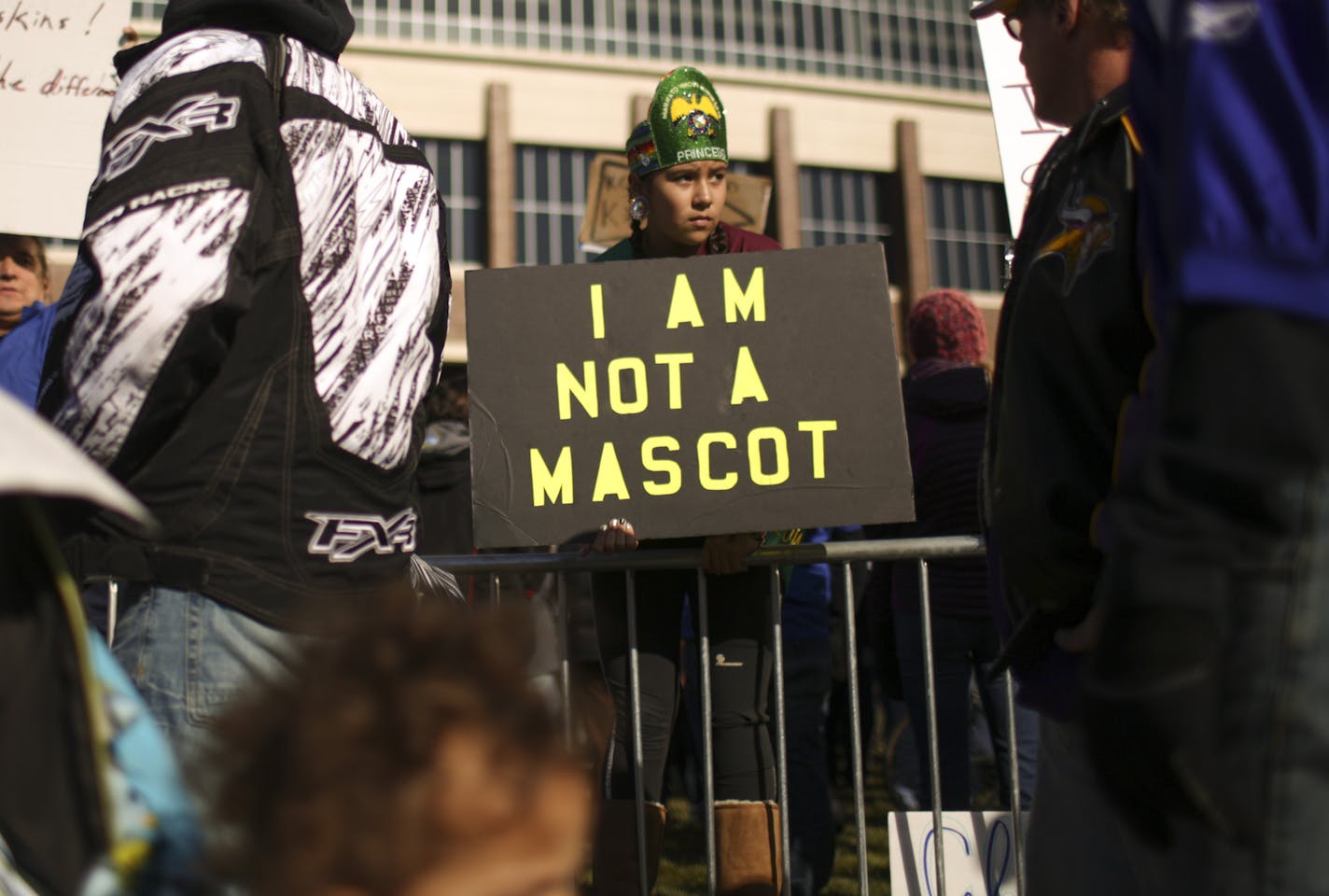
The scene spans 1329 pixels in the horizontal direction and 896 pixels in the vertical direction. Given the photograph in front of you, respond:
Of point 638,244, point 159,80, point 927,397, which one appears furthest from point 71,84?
point 927,397

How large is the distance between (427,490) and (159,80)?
11.2 feet

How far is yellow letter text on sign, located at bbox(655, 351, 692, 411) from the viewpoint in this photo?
11.1 feet

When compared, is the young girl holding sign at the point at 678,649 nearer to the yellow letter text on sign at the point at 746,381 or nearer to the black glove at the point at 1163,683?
the yellow letter text on sign at the point at 746,381

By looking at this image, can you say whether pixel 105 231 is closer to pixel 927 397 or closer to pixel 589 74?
pixel 927 397

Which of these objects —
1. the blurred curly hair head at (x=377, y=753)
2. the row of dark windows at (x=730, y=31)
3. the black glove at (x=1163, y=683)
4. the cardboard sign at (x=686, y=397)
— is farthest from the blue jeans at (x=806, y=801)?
the row of dark windows at (x=730, y=31)

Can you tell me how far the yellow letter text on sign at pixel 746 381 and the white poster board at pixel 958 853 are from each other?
1238mm

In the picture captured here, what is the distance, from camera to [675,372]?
339 cm

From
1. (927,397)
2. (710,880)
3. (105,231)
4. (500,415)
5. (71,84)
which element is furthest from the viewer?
(927,397)

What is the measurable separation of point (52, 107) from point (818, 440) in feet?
8.93

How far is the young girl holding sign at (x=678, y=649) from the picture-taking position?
3500mm

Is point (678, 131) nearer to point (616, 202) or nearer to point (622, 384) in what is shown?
point (622, 384)

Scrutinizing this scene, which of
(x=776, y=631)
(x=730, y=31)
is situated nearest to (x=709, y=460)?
(x=776, y=631)

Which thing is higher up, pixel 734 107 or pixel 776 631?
pixel 734 107

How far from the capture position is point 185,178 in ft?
6.58
